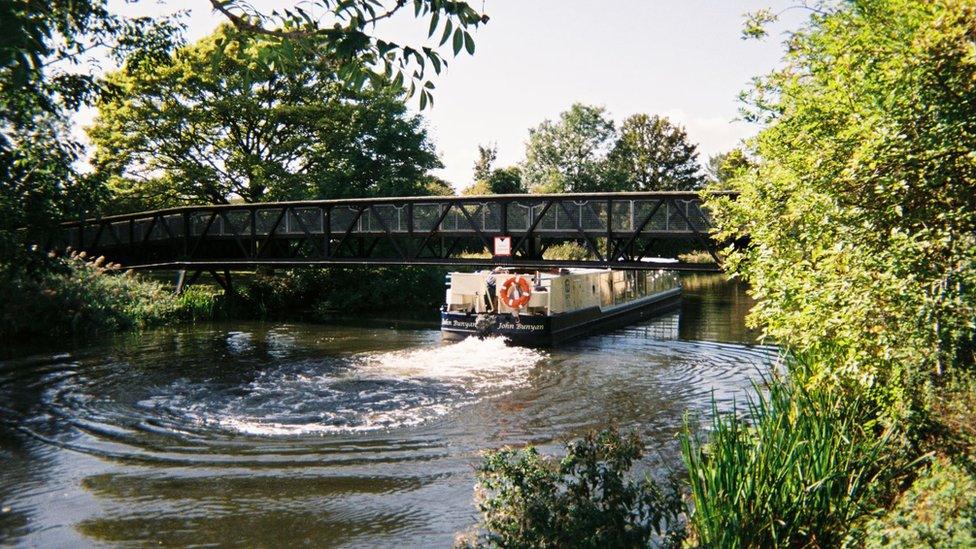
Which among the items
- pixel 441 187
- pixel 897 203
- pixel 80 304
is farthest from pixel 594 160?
pixel 897 203

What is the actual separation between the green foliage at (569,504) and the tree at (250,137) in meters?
32.2

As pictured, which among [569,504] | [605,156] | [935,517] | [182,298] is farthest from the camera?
[605,156]

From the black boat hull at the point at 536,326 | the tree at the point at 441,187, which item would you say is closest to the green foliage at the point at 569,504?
the black boat hull at the point at 536,326

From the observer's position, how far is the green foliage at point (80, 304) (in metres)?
25.4

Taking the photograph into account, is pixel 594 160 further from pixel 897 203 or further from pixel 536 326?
pixel 897 203

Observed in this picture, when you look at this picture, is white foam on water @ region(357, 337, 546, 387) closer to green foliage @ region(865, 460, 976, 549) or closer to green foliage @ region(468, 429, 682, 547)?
green foliage @ region(468, 429, 682, 547)

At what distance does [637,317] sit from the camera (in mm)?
34125

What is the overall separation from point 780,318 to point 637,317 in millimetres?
24502

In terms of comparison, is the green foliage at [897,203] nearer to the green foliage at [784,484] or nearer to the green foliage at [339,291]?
the green foliage at [784,484]

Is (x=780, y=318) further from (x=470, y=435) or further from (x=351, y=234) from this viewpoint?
(x=351, y=234)

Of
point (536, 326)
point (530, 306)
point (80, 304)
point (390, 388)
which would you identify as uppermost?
point (80, 304)

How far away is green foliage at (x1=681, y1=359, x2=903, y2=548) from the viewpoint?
6.66 meters

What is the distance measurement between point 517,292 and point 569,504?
67.2ft

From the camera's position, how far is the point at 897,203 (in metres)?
7.35
